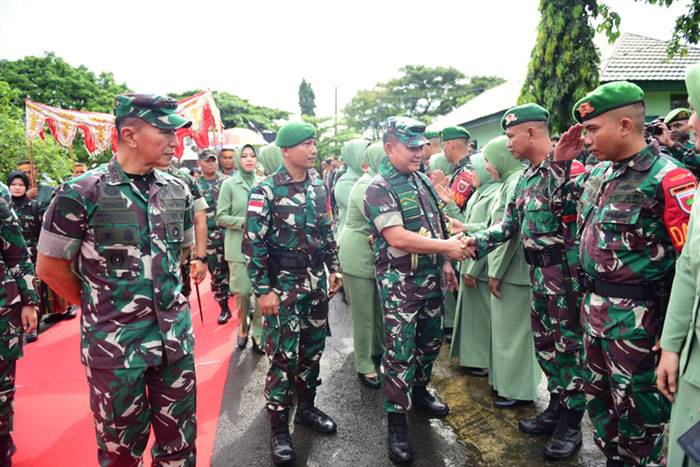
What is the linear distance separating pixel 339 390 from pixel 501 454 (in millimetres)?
1580

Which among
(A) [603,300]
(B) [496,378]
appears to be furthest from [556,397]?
(A) [603,300]

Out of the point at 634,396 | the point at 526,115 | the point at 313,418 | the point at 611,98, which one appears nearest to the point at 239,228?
the point at 313,418

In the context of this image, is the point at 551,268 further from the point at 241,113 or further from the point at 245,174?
the point at 241,113

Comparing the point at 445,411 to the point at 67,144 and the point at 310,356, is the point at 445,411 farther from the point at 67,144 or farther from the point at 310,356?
the point at 67,144

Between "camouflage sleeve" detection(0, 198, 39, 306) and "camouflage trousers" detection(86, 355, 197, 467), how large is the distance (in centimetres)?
137

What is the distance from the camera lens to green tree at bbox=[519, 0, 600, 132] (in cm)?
781

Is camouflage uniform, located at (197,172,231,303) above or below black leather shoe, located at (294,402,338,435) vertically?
above

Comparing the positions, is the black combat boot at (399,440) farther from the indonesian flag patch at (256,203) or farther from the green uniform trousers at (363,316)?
the indonesian flag patch at (256,203)

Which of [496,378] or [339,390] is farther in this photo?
[339,390]

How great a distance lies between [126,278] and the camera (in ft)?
7.03

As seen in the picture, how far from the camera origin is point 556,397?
316 cm

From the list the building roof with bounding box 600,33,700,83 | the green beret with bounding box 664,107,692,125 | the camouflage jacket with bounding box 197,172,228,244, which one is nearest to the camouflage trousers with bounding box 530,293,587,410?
the green beret with bounding box 664,107,692,125

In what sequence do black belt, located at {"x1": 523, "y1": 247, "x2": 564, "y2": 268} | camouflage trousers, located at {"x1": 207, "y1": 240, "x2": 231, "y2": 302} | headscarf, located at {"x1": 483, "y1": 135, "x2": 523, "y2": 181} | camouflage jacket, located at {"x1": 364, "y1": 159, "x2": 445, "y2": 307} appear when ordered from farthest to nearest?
camouflage trousers, located at {"x1": 207, "y1": 240, "x2": 231, "y2": 302}, headscarf, located at {"x1": 483, "y1": 135, "x2": 523, "y2": 181}, camouflage jacket, located at {"x1": 364, "y1": 159, "x2": 445, "y2": 307}, black belt, located at {"x1": 523, "y1": 247, "x2": 564, "y2": 268}

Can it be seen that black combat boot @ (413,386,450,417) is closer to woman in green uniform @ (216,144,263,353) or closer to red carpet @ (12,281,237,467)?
red carpet @ (12,281,237,467)
